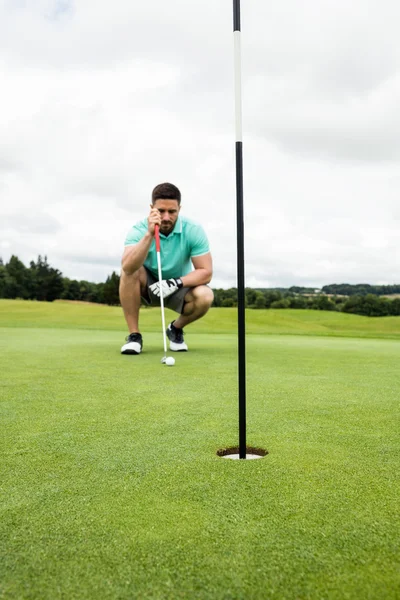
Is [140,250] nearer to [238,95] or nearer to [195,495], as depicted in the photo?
[238,95]

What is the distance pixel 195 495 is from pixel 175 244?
4.26 m

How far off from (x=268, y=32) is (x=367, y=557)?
10.5 ft

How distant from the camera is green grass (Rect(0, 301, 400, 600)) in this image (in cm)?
103

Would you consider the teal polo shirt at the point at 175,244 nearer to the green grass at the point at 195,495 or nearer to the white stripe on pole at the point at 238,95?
the green grass at the point at 195,495

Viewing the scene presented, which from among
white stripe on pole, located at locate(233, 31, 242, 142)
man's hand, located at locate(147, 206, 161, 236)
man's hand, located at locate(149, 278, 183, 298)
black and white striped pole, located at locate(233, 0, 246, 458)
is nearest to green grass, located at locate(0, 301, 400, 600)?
black and white striped pole, located at locate(233, 0, 246, 458)

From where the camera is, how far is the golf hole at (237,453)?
6.18 feet

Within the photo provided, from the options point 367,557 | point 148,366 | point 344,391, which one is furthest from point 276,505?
point 148,366

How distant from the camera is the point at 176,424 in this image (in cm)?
223

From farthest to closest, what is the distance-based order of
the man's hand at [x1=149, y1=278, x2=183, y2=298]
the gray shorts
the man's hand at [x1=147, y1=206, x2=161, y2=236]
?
the gray shorts, the man's hand at [x1=149, y1=278, x2=183, y2=298], the man's hand at [x1=147, y1=206, x2=161, y2=236]

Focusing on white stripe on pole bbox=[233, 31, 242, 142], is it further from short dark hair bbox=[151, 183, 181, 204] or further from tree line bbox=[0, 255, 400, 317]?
tree line bbox=[0, 255, 400, 317]

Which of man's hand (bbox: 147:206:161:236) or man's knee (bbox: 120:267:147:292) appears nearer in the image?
man's hand (bbox: 147:206:161:236)


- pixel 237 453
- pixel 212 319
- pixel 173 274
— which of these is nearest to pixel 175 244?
pixel 173 274

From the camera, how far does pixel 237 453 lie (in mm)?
1924

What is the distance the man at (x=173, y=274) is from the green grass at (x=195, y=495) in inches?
95.2
